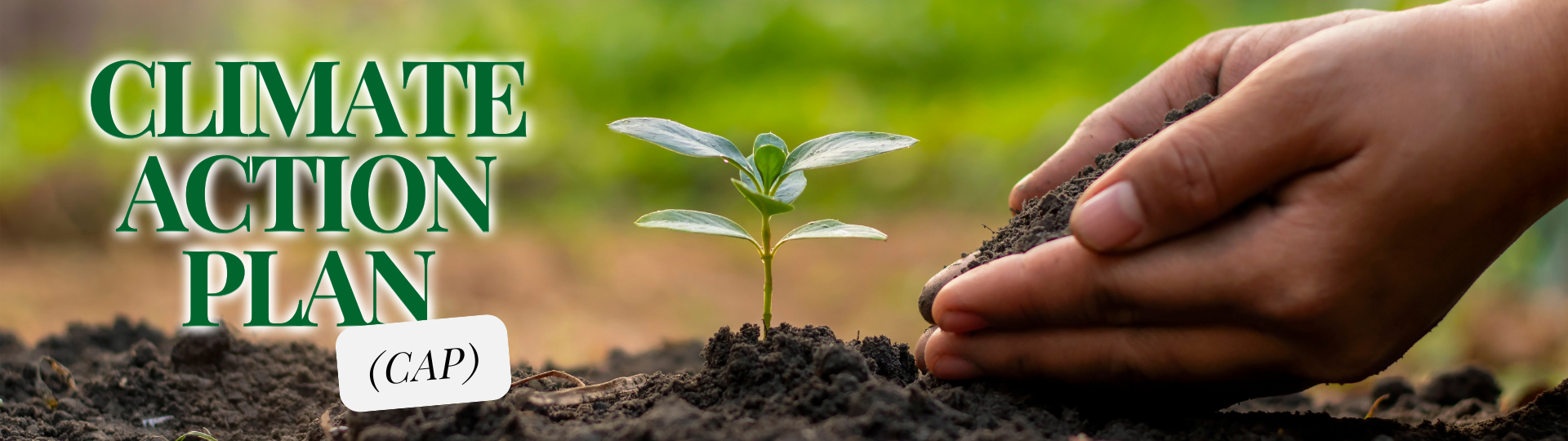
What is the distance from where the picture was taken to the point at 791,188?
103cm

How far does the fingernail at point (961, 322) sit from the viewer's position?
2.98ft

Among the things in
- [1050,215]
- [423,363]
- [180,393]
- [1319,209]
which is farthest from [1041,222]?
[180,393]

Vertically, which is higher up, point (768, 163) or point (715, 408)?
point (768, 163)

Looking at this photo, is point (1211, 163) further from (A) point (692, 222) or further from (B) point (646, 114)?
(B) point (646, 114)

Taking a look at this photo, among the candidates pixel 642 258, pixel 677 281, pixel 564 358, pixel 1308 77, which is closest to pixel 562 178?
pixel 642 258

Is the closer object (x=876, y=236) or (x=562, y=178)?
(x=876, y=236)

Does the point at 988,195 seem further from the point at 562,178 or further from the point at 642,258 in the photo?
the point at 562,178

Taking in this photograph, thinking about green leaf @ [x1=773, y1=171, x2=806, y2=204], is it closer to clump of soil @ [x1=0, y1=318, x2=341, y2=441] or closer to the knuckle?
the knuckle

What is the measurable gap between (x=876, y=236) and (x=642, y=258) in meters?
2.48

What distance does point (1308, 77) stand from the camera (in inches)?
30.5

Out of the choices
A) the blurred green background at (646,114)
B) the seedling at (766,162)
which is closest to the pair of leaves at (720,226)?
the seedling at (766,162)

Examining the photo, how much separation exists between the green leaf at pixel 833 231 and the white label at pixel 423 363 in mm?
308

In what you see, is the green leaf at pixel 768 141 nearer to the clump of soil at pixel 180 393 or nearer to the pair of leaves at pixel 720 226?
the pair of leaves at pixel 720 226

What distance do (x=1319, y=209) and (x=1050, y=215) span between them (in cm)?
25
